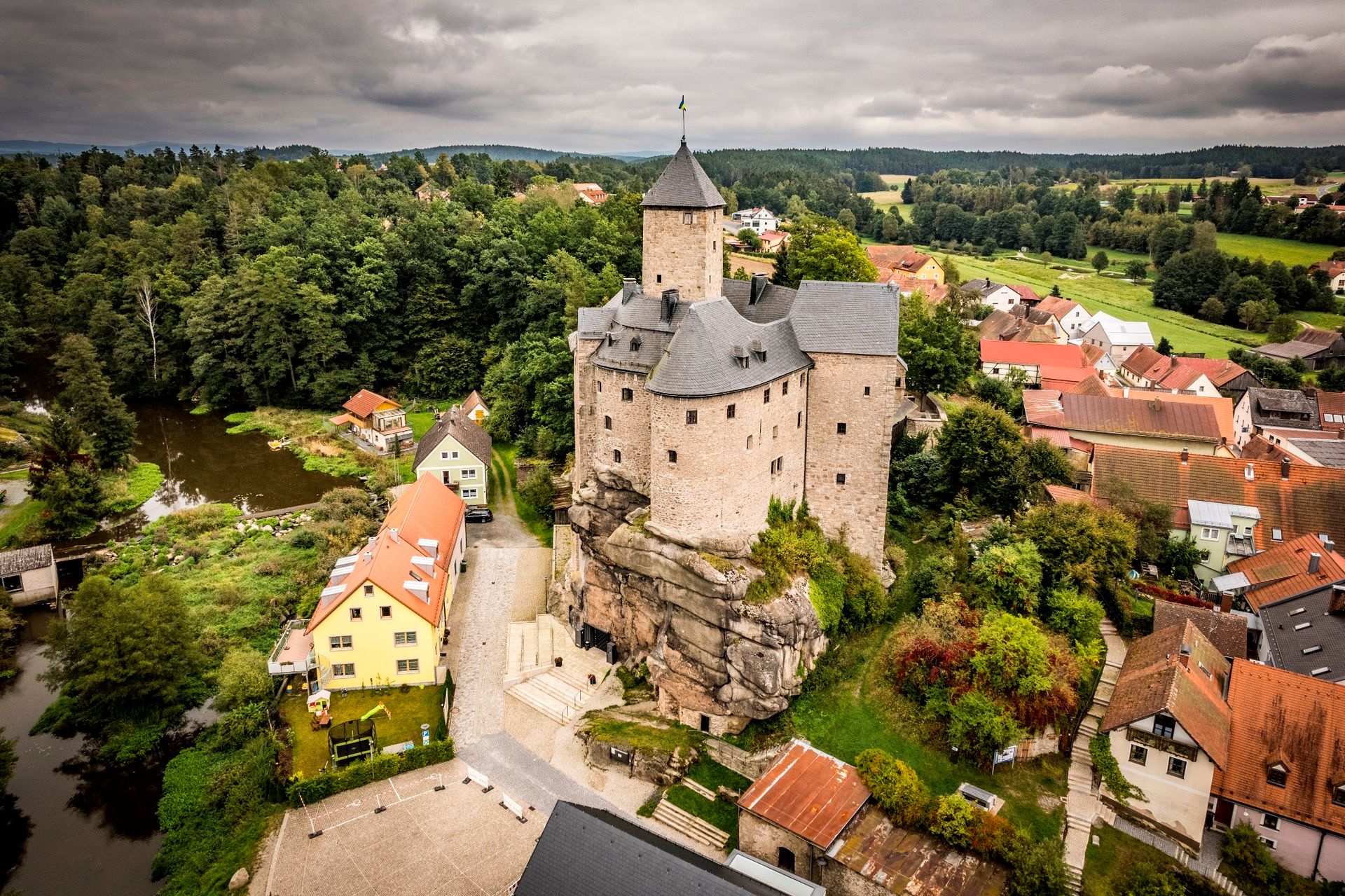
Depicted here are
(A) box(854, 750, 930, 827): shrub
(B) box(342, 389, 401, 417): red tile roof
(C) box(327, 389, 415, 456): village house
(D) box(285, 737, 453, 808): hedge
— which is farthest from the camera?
(B) box(342, 389, 401, 417): red tile roof

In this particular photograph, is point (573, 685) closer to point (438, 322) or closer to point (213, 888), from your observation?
point (213, 888)

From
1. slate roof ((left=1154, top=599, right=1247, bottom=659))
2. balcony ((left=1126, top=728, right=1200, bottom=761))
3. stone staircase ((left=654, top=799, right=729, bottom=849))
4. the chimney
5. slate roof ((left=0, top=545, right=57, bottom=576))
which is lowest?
stone staircase ((left=654, top=799, right=729, bottom=849))

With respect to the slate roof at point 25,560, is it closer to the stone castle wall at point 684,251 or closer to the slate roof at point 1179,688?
the stone castle wall at point 684,251

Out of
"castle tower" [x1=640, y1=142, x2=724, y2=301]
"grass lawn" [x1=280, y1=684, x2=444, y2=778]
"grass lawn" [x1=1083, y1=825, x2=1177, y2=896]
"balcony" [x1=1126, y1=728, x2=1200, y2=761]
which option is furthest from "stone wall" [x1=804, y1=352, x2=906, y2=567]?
"grass lawn" [x1=280, y1=684, x2=444, y2=778]

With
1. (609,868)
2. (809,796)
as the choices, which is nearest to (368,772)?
(609,868)

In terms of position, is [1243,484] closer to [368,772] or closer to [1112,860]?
[1112,860]

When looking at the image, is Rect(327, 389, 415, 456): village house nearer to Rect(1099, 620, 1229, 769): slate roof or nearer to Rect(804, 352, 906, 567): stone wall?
Rect(804, 352, 906, 567): stone wall
